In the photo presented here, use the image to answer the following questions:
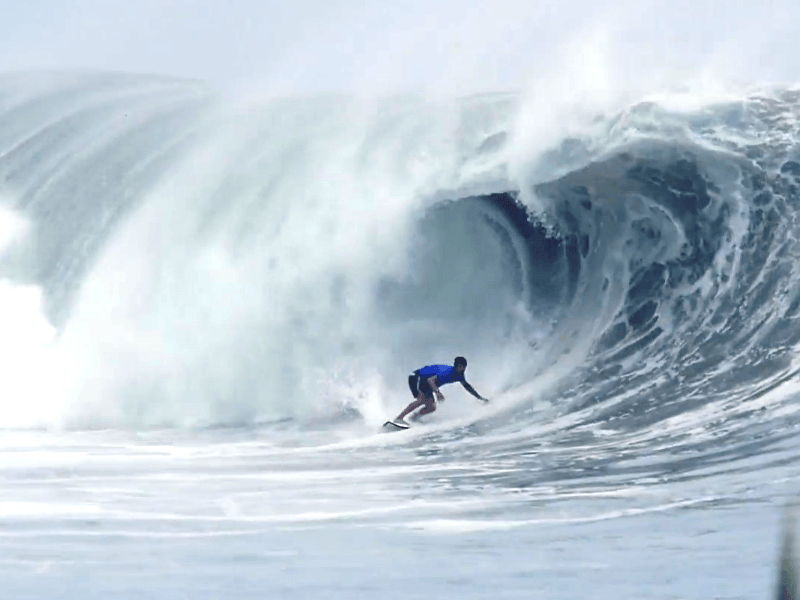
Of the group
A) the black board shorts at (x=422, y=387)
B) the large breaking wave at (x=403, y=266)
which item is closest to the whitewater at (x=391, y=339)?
the large breaking wave at (x=403, y=266)

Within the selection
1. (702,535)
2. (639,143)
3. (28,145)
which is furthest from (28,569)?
(28,145)

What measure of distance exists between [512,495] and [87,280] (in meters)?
7.75

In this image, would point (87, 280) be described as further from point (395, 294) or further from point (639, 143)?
point (639, 143)

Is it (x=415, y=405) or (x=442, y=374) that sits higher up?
(x=442, y=374)

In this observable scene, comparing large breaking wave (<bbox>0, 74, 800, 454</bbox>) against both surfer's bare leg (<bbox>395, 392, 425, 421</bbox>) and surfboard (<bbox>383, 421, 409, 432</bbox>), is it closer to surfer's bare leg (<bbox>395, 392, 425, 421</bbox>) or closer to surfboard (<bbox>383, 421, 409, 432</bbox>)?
surfer's bare leg (<bbox>395, 392, 425, 421</bbox>)

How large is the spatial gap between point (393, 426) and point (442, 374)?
772mm

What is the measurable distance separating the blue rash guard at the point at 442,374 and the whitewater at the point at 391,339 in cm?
32

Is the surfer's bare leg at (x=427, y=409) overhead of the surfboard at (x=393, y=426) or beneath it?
overhead

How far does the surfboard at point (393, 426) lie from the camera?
413 inches

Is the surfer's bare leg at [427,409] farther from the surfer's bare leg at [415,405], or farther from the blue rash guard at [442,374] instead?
the blue rash guard at [442,374]

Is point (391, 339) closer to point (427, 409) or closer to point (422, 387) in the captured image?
point (422, 387)

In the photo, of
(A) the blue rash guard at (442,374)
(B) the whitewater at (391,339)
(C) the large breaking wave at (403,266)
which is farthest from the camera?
(C) the large breaking wave at (403,266)

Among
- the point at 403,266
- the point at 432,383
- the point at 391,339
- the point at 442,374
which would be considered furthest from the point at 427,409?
the point at 403,266

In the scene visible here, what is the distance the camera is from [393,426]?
10.5 m
